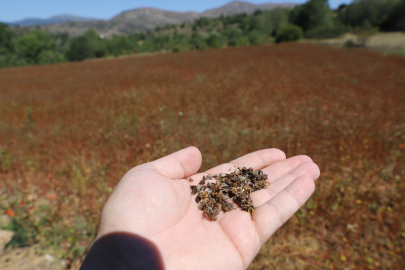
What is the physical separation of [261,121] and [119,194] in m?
5.52

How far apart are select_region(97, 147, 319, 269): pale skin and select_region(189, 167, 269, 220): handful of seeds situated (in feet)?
0.27

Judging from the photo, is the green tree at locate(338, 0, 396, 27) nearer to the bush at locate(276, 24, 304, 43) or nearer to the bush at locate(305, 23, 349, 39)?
the bush at locate(305, 23, 349, 39)

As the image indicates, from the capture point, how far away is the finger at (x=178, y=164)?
2.60 m

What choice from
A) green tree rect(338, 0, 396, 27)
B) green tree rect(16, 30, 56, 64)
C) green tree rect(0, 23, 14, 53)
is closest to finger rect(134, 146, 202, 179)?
green tree rect(338, 0, 396, 27)

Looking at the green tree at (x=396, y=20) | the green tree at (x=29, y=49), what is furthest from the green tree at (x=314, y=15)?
the green tree at (x=29, y=49)

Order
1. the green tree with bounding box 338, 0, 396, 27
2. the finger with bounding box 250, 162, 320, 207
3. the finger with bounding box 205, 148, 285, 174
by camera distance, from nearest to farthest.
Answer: the finger with bounding box 250, 162, 320, 207 < the finger with bounding box 205, 148, 285, 174 < the green tree with bounding box 338, 0, 396, 27

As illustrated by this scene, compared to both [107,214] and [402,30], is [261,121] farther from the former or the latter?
[402,30]

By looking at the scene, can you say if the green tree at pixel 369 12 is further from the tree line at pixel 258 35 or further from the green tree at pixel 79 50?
the green tree at pixel 79 50

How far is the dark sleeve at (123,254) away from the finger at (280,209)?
104 centimetres

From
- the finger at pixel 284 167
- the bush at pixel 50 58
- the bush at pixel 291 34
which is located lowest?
the bush at pixel 50 58

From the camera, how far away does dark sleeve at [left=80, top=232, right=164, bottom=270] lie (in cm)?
167

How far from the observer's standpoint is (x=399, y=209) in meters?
3.77

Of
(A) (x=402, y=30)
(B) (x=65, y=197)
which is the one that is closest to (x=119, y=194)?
(B) (x=65, y=197)

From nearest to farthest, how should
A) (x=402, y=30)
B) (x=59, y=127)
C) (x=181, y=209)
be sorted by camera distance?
(x=181, y=209) → (x=59, y=127) → (x=402, y=30)
